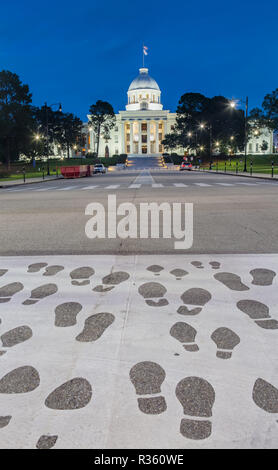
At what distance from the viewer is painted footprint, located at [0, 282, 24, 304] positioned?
4.10 meters

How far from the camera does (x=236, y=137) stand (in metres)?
102

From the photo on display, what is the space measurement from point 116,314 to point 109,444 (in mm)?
1645

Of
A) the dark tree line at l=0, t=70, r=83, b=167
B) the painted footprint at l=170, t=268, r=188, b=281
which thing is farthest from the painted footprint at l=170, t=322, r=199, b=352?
the dark tree line at l=0, t=70, r=83, b=167

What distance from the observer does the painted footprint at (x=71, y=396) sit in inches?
91.2

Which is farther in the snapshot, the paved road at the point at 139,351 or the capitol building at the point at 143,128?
the capitol building at the point at 143,128

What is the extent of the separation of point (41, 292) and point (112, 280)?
33.3 inches

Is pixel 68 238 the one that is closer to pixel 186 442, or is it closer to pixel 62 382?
pixel 62 382

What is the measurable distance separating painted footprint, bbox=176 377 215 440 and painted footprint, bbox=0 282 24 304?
2270 millimetres

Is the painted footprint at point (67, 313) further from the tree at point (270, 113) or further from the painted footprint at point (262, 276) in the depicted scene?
the tree at point (270, 113)

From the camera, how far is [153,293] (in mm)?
4176

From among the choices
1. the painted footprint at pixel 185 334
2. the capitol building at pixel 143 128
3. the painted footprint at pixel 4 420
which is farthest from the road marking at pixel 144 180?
the capitol building at pixel 143 128

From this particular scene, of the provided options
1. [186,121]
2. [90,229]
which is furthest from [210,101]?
[90,229]

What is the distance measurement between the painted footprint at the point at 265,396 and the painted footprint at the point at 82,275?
2.49 metres
